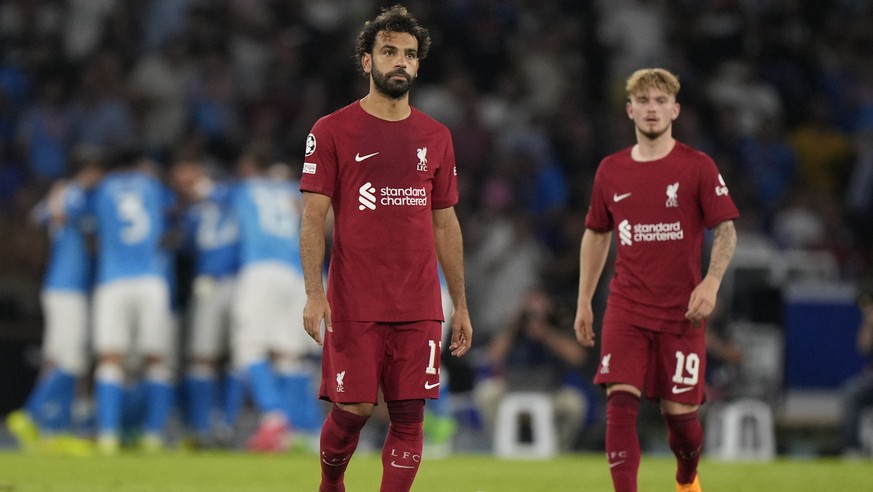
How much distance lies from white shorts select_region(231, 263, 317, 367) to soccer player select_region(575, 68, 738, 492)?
660 cm

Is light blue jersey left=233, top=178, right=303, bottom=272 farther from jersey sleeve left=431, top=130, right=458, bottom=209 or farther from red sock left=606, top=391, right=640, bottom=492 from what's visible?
jersey sleeve left=431, top=130, right=458, bottom=209

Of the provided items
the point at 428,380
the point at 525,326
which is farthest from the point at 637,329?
the point at 525,326

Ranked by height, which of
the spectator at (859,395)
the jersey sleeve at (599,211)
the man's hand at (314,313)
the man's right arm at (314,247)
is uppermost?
the jersey sleeve at (599,211)

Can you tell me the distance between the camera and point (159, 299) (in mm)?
15039

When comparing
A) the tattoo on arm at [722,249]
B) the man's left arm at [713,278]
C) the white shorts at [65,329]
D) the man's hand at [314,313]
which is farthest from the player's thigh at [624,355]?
the white shorts at [65,329]

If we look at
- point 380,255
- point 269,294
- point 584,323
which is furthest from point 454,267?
point 269,294

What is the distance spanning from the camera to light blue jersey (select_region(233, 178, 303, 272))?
15.0 m

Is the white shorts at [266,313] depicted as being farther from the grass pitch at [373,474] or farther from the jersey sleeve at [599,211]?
the jersey sleeve at [599,211]

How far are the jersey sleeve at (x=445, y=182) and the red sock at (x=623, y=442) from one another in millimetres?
1515

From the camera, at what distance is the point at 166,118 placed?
19.2m

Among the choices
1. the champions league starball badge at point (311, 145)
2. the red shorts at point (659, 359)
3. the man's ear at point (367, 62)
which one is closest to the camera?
the champions league starball badge at point (311, 145)

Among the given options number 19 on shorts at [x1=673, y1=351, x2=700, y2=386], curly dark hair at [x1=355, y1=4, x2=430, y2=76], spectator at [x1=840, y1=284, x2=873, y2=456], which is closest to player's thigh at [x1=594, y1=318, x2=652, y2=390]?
number 19 on shorts at [x1=673, y1=351, x2=700, y2=386]

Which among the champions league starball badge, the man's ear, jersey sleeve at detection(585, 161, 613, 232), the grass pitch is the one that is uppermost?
the man's ear

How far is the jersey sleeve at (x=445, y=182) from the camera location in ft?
25.3
